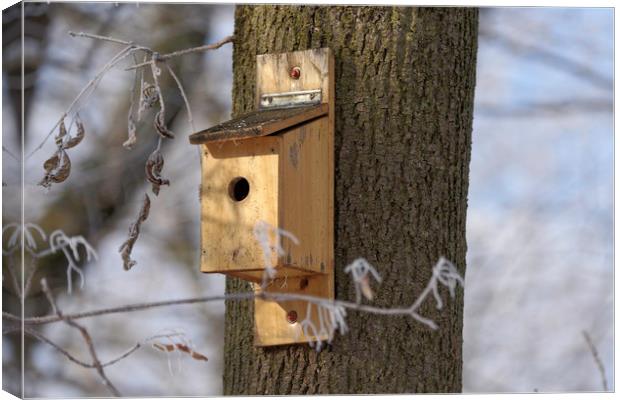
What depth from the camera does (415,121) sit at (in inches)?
104

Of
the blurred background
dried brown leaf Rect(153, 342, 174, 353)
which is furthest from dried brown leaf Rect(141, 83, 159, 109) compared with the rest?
the blurred background

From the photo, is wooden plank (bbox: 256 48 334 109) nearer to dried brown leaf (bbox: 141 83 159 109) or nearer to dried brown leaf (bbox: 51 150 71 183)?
dried brown leaf (bbox: 141 83 159 109)

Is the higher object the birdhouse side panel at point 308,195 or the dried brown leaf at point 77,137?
the dried brown leaf at point 77,137

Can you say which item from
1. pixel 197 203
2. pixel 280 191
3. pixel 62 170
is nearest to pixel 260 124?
pixel 280 191

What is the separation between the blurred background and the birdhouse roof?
0.97 m

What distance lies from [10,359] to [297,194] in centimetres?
105

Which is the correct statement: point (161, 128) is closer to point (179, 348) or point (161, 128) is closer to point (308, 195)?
point (308, 195)

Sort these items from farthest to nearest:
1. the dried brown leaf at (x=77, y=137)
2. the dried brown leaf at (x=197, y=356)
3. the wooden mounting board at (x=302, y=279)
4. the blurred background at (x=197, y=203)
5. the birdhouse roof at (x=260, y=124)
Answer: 1. the blurred background at (x=197, y=203)
2. the wooden mounting board at (x=302, y=279)
3. the birdhouse roof at (x=260, y=124)
4. the dried brown leaf at (x=77, y=137)
5. the dried brown leaf at (x=197, y=356)

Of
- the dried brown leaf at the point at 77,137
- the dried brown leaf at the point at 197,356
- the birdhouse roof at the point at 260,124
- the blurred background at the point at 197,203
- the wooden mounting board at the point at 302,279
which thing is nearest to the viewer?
the dried brown leaf at the point at 197,356

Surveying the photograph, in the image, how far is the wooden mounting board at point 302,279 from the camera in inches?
102

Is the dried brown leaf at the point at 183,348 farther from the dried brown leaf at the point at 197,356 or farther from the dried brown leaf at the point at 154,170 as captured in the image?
the dried brown leaf at the point at 154,170

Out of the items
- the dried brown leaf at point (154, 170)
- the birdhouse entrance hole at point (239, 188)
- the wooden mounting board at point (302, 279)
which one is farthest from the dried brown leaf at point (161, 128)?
the wooden mounting board at point (302, 279)

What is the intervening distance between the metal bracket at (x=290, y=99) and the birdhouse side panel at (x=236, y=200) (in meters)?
0.16

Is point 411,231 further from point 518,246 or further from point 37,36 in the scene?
point 518,246
